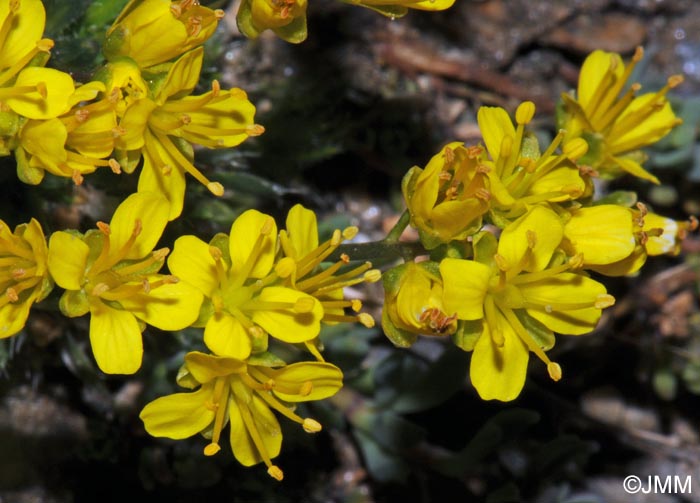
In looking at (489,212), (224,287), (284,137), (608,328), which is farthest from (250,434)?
→ (608,328)

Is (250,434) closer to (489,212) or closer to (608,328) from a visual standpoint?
(489,212)

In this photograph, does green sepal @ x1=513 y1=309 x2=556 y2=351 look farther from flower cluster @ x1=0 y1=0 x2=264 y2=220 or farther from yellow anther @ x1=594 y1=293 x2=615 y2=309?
flower cluster @ x1=0 y1=0 x2=264 y2=220

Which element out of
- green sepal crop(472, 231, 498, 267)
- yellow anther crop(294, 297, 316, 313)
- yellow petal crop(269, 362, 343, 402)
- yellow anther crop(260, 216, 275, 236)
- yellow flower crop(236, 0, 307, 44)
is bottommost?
yellow petal crop(269, 362, 343, 402)

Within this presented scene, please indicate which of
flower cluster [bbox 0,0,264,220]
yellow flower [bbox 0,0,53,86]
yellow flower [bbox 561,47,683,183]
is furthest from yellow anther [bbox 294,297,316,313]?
yellow flower [bbox 561,47,683,183]

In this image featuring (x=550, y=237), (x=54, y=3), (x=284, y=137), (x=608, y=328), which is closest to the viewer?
(x=550, y=237)

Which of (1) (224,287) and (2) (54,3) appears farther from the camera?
(2) (54,3)

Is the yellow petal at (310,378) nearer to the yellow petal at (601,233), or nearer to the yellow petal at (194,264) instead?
the yellow petal at (194,264)

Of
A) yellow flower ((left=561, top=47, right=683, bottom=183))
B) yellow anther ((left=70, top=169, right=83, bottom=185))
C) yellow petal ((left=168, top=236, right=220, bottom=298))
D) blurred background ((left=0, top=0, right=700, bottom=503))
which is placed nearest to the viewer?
yellow anther ((left=70, top=169, right=83, bottom=185))
